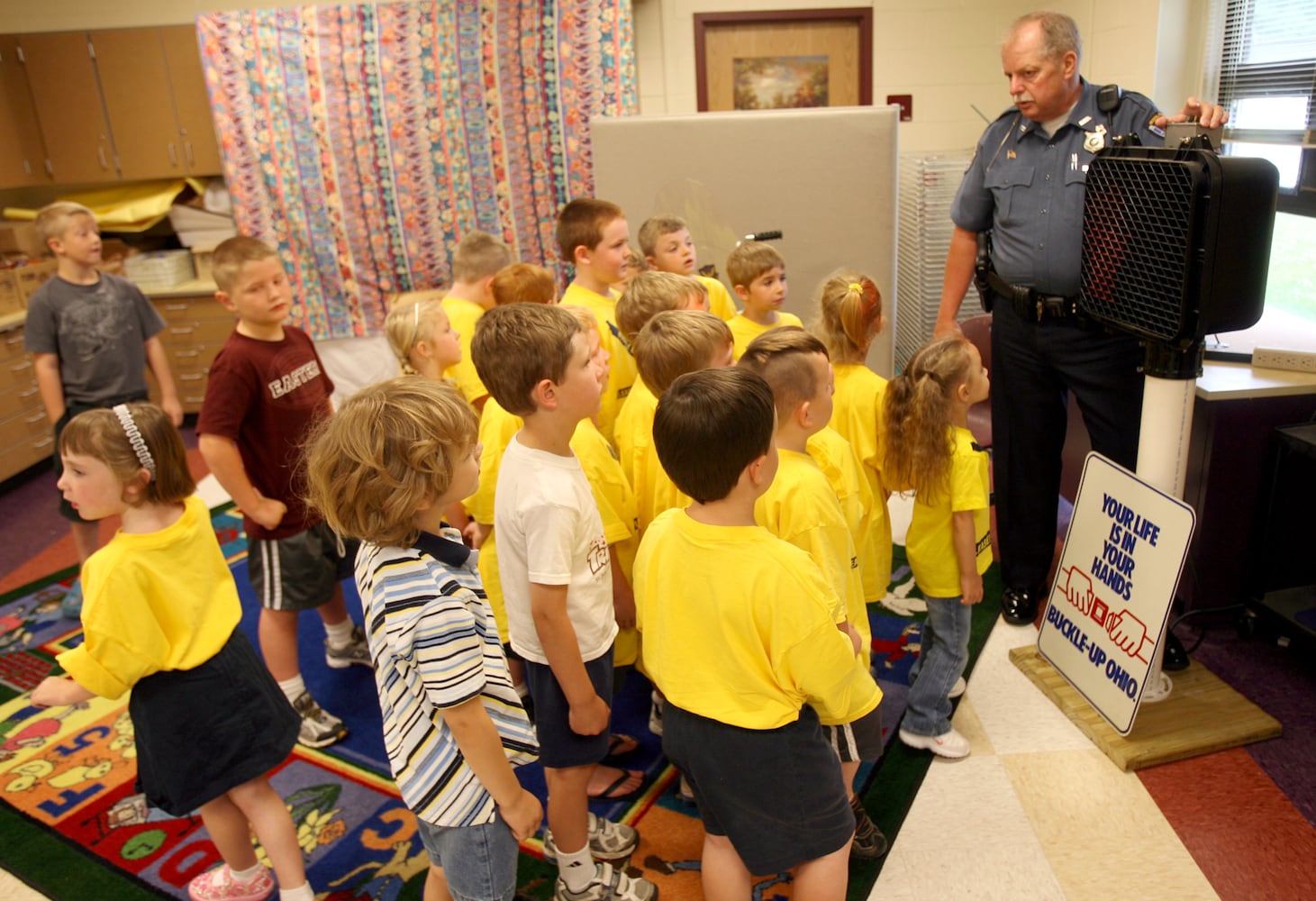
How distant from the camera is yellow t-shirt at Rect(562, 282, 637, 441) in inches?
99.4

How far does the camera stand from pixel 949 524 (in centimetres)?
206

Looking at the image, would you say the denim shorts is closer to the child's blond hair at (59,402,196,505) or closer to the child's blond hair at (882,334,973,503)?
the child's blond hair at (59,402,196,505)

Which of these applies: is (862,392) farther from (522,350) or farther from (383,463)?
(383,463)

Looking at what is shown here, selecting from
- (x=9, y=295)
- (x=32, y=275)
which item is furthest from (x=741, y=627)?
(x=32, y=275)

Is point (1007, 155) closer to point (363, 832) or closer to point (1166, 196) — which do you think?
point (1166, 196)

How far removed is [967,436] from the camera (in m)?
2.01

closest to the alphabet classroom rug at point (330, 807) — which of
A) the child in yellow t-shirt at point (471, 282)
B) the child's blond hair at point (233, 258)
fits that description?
the child in yellow t-shirt at point (471, 282)

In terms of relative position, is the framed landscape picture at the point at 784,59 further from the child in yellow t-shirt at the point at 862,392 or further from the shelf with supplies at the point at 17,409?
the shelf with supplies at the point at 17,409

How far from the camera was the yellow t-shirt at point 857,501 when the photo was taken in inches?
72.6

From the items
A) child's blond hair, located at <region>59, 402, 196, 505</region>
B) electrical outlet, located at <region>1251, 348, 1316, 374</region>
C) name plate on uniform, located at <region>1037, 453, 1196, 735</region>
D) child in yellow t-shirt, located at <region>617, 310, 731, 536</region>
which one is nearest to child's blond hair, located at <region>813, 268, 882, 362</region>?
child in yellow t-shirt, located at <region>617, 310, 731, 536</region>

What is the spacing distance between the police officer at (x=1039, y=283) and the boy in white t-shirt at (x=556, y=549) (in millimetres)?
1360

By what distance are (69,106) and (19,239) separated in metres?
0.85

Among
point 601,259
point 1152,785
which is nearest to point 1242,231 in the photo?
point 1152,785

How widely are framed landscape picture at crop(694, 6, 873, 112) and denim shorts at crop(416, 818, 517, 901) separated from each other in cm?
438
